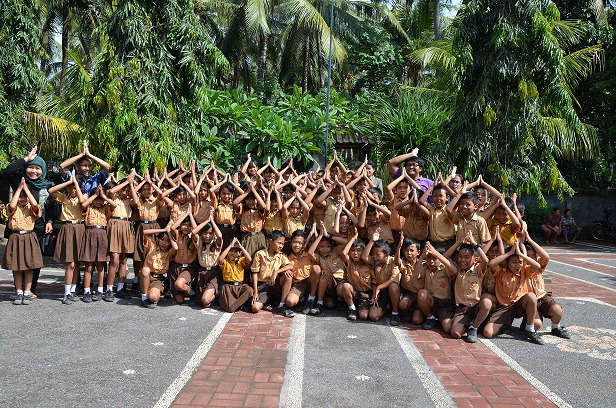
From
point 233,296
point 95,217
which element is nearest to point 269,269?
point 233,296

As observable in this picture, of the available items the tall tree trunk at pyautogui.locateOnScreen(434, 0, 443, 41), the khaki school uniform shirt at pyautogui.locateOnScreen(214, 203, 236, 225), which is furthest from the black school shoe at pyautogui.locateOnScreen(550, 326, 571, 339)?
the tall tree trunk at pyautogui.locateOnScreen(434, 0, 443, 41)

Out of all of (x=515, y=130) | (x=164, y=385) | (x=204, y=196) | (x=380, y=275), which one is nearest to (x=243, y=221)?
(x=204, y=196)

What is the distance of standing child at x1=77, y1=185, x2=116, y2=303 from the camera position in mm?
6320

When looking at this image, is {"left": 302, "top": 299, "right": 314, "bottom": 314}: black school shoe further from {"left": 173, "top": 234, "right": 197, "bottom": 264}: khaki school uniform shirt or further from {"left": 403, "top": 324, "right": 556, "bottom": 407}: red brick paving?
{"left": 173, "top": 234, "right": 197, "bottom": 264}: khaki school uniform shirt

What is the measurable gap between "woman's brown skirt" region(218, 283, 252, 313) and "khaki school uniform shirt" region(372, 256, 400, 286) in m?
1.47

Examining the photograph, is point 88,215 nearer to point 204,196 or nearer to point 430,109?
point 204,196

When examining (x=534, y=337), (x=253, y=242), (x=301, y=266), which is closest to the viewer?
(x=534, y=337)

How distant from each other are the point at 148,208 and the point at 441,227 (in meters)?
3.60

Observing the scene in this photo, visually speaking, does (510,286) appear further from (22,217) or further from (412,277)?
(22,217)

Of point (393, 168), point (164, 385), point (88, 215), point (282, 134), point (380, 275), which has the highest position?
point (282, 134)

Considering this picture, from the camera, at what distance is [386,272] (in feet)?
20.1

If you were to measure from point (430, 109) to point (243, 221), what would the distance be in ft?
21.9

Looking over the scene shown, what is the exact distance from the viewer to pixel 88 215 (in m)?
6.40

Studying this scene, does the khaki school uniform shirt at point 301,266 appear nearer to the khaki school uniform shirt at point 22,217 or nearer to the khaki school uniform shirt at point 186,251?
the khaki school uniform shirt at point 186,251
